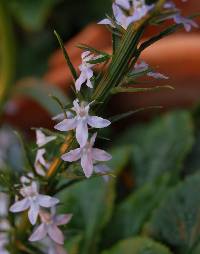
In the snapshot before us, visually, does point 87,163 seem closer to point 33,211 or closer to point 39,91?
point 33,211

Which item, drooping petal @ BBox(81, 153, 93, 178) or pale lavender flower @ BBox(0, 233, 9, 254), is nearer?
drooping petal @ BBox(81, 153, 93, 178)

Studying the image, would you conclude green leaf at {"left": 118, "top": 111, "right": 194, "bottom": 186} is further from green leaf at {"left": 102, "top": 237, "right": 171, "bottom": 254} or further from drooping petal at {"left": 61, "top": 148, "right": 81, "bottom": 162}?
drooping petal at {"left": 61, "top": 148, "right": 81, "bottom": 162}

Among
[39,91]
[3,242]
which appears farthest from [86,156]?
[39,91]

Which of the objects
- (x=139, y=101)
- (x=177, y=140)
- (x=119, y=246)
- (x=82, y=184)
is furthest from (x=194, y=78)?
(x=119, y=246)

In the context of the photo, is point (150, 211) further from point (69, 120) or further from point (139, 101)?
point (139, 101)

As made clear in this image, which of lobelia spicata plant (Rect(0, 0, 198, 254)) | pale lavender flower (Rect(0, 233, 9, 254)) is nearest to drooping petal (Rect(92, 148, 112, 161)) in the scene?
lobelia spicata plant (Rect(0, 0, 198, 254))

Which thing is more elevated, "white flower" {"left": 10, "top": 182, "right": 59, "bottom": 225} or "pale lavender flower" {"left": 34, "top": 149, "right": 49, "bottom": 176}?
"pale lavender flower" {"left": 34, "top": 149, "right": 49, "bottom": 176}
